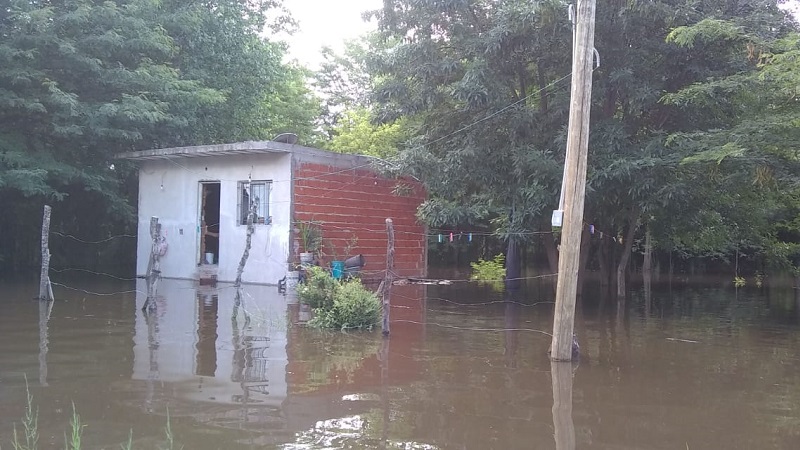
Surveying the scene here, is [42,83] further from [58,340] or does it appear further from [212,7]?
[58,340]

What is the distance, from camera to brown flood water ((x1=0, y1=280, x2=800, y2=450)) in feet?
19.6

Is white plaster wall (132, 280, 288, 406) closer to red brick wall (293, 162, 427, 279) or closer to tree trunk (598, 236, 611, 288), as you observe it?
red brick wall (293, 162, 427, 279)

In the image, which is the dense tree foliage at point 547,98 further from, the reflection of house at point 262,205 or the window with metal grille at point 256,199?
the window with metal grille at point 256,199

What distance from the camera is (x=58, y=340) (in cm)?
979

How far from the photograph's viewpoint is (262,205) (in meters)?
18.5

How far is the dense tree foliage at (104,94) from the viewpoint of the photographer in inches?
701

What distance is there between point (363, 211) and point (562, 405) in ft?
44.0

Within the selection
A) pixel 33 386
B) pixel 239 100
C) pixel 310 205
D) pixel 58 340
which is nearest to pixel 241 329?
pixel 58 340

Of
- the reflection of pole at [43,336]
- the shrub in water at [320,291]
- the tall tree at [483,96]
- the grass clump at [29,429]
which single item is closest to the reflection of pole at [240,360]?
the shrub in water at [320,291]

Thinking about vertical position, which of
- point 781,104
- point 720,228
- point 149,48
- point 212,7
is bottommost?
point 720,228

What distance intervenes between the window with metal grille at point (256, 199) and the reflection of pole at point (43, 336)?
598cm

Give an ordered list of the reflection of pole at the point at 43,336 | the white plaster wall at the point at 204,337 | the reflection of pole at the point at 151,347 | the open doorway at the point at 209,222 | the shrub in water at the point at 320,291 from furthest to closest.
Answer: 1. the open doorway at the point at 209,222
2. the shrub in water at the point at 320,291
3. the reflection of pole at the point at 43,336
4. the white plaster wall at the point at 204,337
5. the reflection of pole at the point at 151,347

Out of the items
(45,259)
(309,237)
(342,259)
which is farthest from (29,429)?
(342,259)

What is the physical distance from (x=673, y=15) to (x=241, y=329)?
9.88 metres
